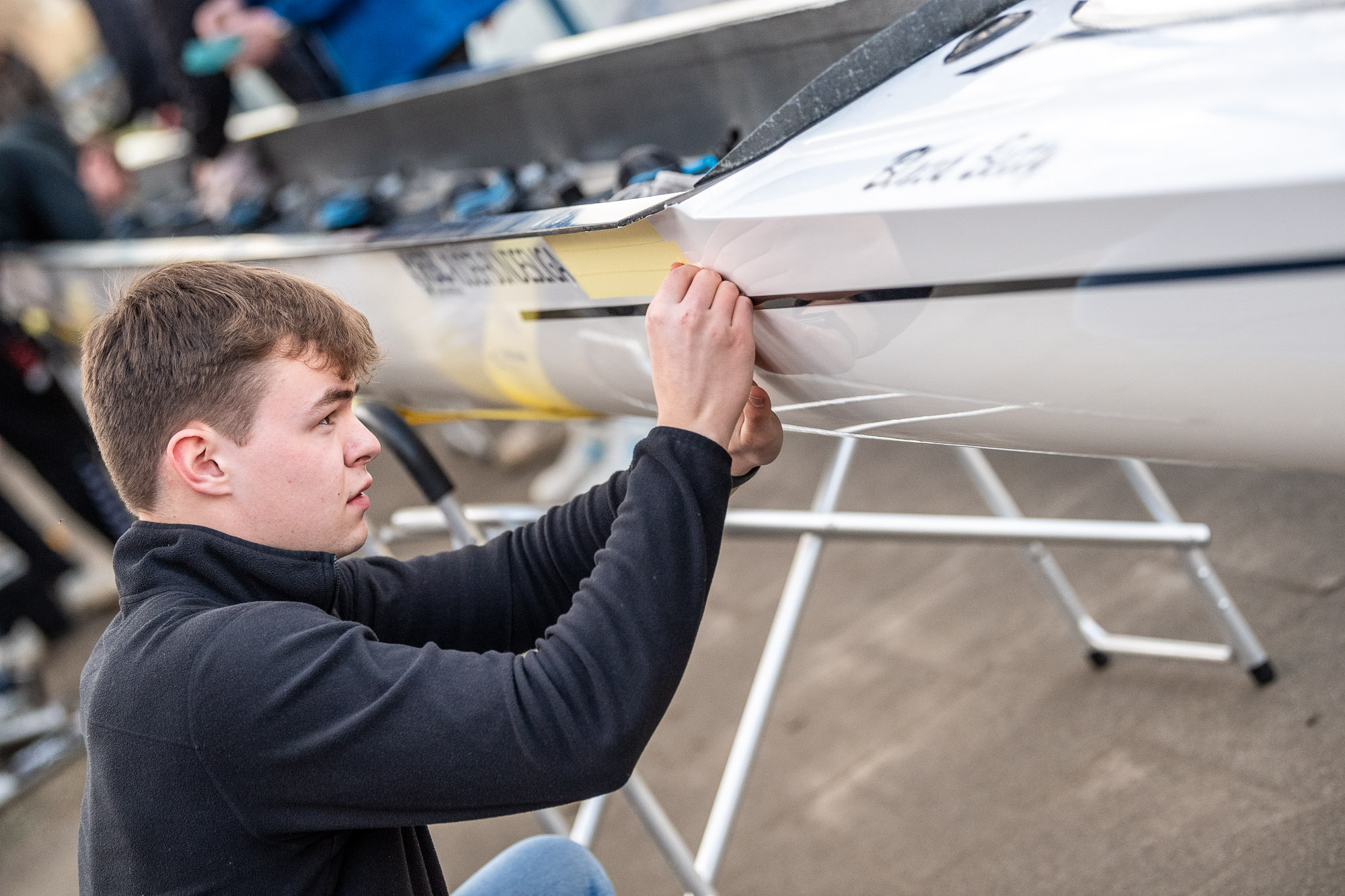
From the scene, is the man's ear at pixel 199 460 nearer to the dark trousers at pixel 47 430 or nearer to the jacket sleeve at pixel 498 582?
the jacket sleeve at pixel 498 582

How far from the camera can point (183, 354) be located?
846 mm

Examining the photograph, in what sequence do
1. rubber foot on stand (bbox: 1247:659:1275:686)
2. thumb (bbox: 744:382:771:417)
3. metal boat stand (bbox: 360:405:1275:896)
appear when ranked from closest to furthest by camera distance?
thumb (bbox: 744:382:771:417) < metal boat stand (bbox: 360:405:1275:896) < rubber foot on stand (bbox: 1247:659:1275:686)

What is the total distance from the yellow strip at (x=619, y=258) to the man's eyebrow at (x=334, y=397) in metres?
0.29

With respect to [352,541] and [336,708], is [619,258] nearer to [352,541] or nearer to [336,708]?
[352,541]

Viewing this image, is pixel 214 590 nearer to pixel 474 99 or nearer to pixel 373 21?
pixel 474 99

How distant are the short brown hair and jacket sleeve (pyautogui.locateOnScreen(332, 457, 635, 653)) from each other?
9.3 inches

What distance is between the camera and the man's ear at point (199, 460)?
84 cm

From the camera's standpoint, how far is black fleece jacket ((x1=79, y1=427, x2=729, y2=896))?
0.75 meters

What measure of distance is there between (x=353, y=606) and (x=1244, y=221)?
78 cm

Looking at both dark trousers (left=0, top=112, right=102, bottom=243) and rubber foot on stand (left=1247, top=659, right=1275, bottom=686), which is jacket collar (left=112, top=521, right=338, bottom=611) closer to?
rubber foot on stand (left=1247, top=659, right=1275, bottom=686)

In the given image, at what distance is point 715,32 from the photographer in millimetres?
1646

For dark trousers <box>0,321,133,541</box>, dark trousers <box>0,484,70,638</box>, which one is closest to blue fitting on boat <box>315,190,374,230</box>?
dark trousers <box>0,321,133,541</box>

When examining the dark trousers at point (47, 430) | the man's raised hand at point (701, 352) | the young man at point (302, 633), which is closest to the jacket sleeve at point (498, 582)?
the young man at point (302, 633)

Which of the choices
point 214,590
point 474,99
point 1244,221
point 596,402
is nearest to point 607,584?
point 214,590
